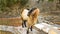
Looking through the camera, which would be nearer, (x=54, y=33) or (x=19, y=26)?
(x=54, y=33)

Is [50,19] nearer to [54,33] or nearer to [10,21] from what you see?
[10,21]

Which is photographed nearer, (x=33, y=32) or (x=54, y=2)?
(x=33, y=32)

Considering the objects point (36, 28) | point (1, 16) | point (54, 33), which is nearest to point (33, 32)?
point (36, 28)

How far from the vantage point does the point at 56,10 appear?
3.65 metres

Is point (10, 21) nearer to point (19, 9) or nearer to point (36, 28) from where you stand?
point (19, 9)

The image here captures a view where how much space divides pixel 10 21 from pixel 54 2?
104 centimetres

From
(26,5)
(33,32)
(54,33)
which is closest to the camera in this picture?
(54,33)

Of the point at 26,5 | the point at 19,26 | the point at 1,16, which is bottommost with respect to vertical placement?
the point at 19,26

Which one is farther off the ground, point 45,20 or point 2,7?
point 2,7

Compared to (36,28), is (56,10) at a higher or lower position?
higher

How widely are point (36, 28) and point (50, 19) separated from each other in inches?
20.1

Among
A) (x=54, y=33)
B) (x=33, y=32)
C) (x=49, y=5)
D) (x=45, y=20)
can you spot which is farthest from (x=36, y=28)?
(x=54, y=33)

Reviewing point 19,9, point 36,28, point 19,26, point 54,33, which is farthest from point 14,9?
point 54,33

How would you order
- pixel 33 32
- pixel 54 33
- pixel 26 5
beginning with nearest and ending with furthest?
pixel 54 33 < pixel 33 32 < pixel 26 5
